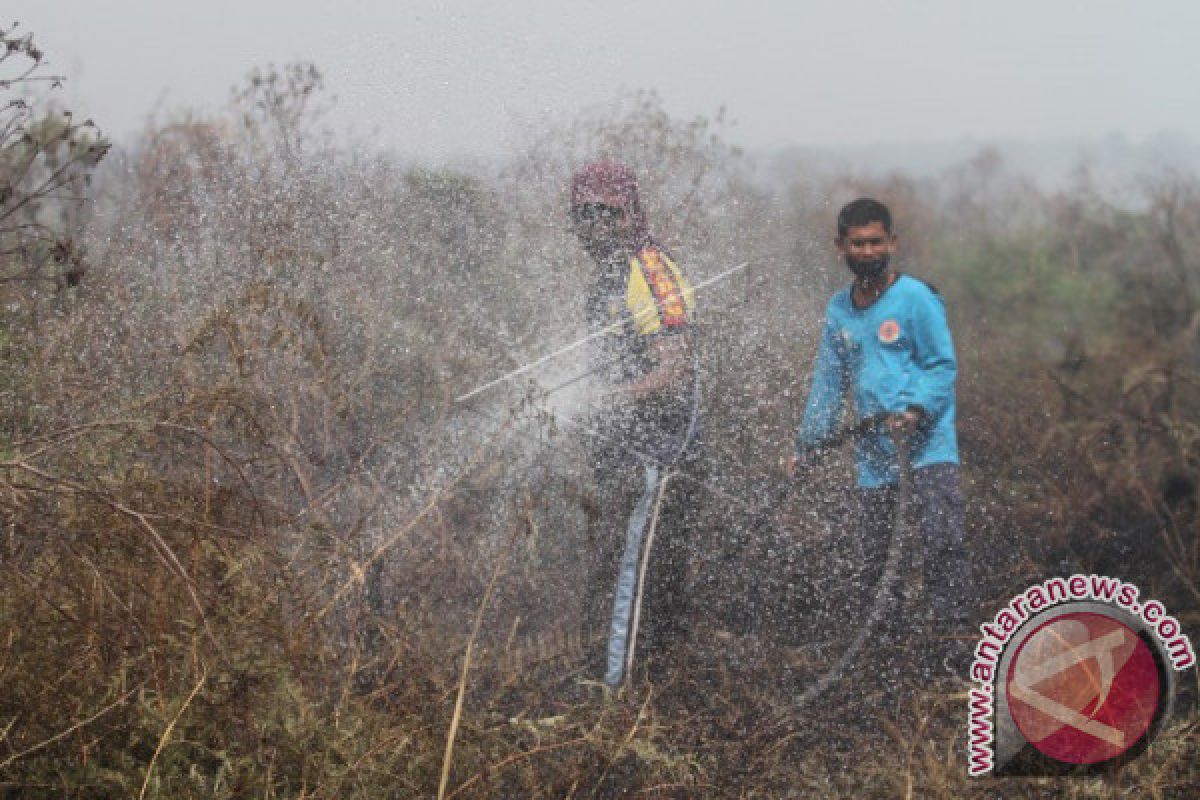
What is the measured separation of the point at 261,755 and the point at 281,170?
10.6 feet

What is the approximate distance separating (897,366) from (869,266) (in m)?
0.35

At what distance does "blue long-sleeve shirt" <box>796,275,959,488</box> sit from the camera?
14.7 feet

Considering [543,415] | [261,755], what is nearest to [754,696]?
[543,415]

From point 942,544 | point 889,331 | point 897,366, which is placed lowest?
point 942,544

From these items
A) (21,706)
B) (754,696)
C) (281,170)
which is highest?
(281,170)

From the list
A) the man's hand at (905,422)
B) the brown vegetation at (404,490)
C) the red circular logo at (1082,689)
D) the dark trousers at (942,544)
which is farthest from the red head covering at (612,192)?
the red circular logo at (1082,689)

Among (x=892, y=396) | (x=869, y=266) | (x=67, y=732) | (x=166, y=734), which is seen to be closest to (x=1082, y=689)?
(x=892, y=396)

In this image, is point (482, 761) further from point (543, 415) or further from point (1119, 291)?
point (1119, 291)

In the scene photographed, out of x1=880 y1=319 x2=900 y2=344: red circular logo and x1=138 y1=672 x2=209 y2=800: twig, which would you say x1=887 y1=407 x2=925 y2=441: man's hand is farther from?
x1=138 y1=672 x2=209 y2=800: twig

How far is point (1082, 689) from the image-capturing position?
3801mm

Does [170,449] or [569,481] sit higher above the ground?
[170,449]

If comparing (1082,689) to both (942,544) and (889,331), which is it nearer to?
(942,544)

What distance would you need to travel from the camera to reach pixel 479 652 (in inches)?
147

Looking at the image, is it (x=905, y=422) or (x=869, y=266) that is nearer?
(x=905, y=422)
